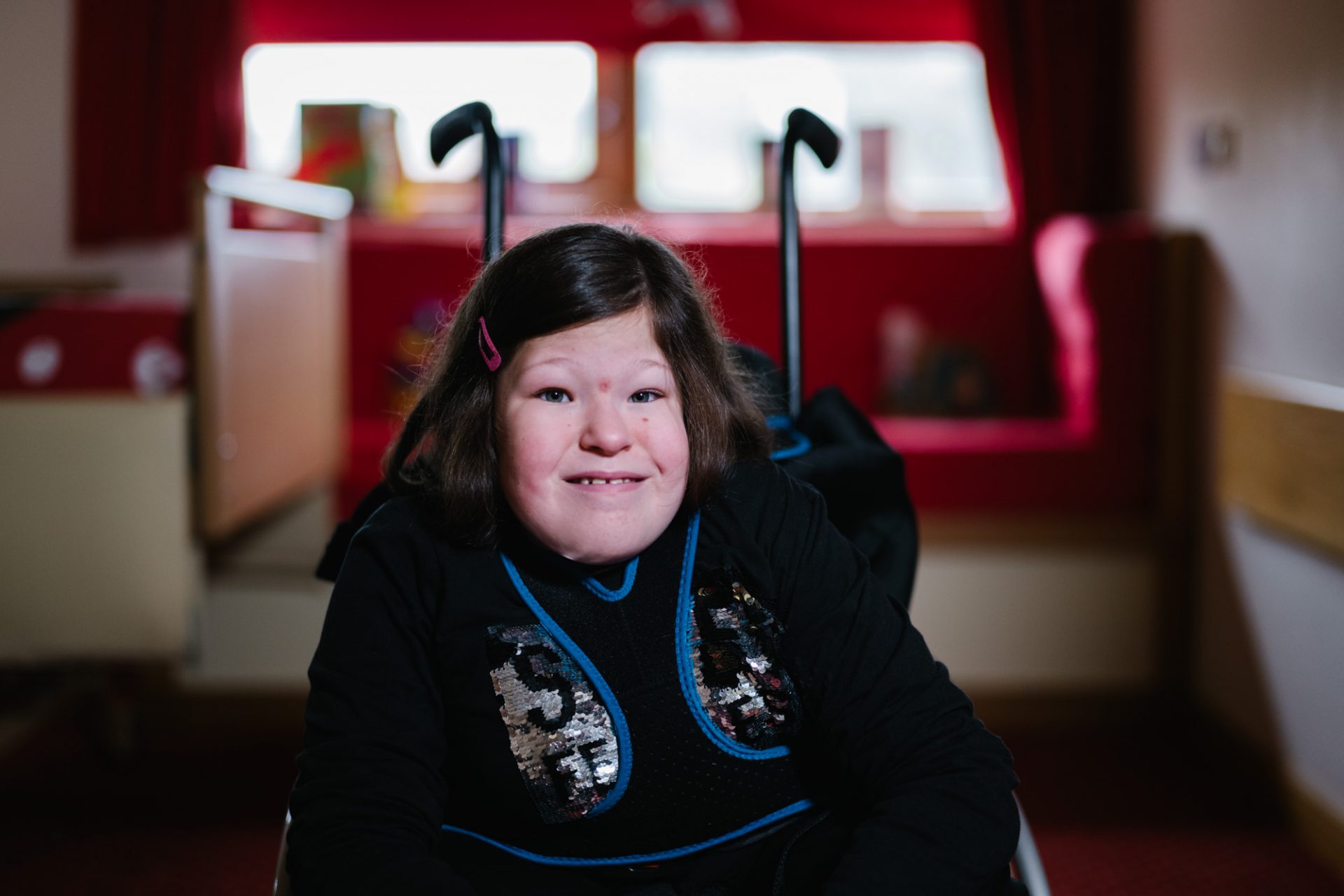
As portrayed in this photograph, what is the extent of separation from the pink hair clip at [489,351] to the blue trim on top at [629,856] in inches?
13.7

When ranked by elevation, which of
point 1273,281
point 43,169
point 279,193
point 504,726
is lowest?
point 504,726

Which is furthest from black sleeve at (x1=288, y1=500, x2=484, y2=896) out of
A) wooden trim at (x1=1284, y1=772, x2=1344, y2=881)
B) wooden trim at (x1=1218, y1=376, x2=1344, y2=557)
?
wooden trim at (x1=1284, y1=772, x2=1344, y2=881)

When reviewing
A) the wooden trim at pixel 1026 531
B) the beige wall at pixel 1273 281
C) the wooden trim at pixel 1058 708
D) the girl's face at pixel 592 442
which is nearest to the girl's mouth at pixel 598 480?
the girl's face at pixel 592 442

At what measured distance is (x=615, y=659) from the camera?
0.89 metres

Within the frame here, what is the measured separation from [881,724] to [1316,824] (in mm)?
1283

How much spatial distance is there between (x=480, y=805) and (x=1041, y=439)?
1785 mm

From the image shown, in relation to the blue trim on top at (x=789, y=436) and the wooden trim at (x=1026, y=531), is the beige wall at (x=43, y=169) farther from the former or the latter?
the blue trim on top at (x=789, y=436)

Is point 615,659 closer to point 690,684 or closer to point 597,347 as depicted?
point 690,684

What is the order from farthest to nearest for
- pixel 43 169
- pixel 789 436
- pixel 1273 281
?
pixel 43 169 → pixel 1273 281 → pixel 789 436

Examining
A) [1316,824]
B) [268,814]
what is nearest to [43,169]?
[268,814]

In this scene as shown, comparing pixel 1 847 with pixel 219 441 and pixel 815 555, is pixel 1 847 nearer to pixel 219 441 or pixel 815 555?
pixel 219 441

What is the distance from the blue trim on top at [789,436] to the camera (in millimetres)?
1114

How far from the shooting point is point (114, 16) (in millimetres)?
2852

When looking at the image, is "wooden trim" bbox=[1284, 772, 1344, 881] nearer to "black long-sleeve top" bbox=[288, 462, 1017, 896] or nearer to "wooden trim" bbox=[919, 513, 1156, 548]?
"wooden trim" bbox=[919, 513, 1156, 548]
